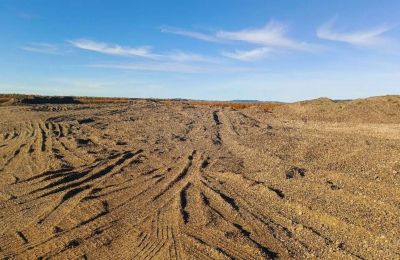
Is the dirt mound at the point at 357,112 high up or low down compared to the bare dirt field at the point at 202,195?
up

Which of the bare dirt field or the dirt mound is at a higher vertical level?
the dirt mound

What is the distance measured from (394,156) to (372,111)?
15.2 meters

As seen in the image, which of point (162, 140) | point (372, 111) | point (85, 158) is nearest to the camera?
point (85, 158)

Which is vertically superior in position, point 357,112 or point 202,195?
point 357,112

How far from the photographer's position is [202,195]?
11.1 metres

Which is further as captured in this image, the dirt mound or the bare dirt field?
the dirt mound

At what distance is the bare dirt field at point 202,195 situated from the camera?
8.09 m

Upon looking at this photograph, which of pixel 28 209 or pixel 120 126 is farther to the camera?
pixel 120 126

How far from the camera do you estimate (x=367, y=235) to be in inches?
323

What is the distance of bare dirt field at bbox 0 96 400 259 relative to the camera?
8.09 m

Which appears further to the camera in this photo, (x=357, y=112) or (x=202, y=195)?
(x=357, y=112)

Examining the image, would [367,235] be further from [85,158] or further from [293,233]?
[85,158]

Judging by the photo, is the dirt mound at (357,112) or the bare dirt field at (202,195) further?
the dirt mound at (357,112)

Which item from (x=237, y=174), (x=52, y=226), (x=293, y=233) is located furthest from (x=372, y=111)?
(x=52, y=226)
